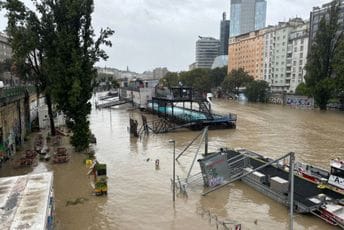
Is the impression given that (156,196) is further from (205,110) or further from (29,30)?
(205,110)

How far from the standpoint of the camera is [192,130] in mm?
41906

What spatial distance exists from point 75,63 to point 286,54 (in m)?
104

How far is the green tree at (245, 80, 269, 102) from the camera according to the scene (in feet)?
319

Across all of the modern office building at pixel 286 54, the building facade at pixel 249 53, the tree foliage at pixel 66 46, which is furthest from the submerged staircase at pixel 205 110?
the building facade at pixel 249 53

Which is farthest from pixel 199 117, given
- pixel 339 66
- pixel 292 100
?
pixel 292 100

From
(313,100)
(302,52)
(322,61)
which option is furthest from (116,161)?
(302,52)

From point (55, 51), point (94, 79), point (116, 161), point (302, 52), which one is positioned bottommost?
point (116, 161)

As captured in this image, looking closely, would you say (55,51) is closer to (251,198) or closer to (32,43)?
(32,43)

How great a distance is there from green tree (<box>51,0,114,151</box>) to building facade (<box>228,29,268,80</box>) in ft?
375

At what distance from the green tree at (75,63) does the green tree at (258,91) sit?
254ft

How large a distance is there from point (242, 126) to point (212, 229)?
34.1m

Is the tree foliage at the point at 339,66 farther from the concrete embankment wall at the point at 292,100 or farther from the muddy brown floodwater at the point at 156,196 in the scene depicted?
the muddy brown floodwater at the point at 156,196

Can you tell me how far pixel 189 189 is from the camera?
1892 centimetres

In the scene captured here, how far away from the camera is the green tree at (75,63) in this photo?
82.7ft
